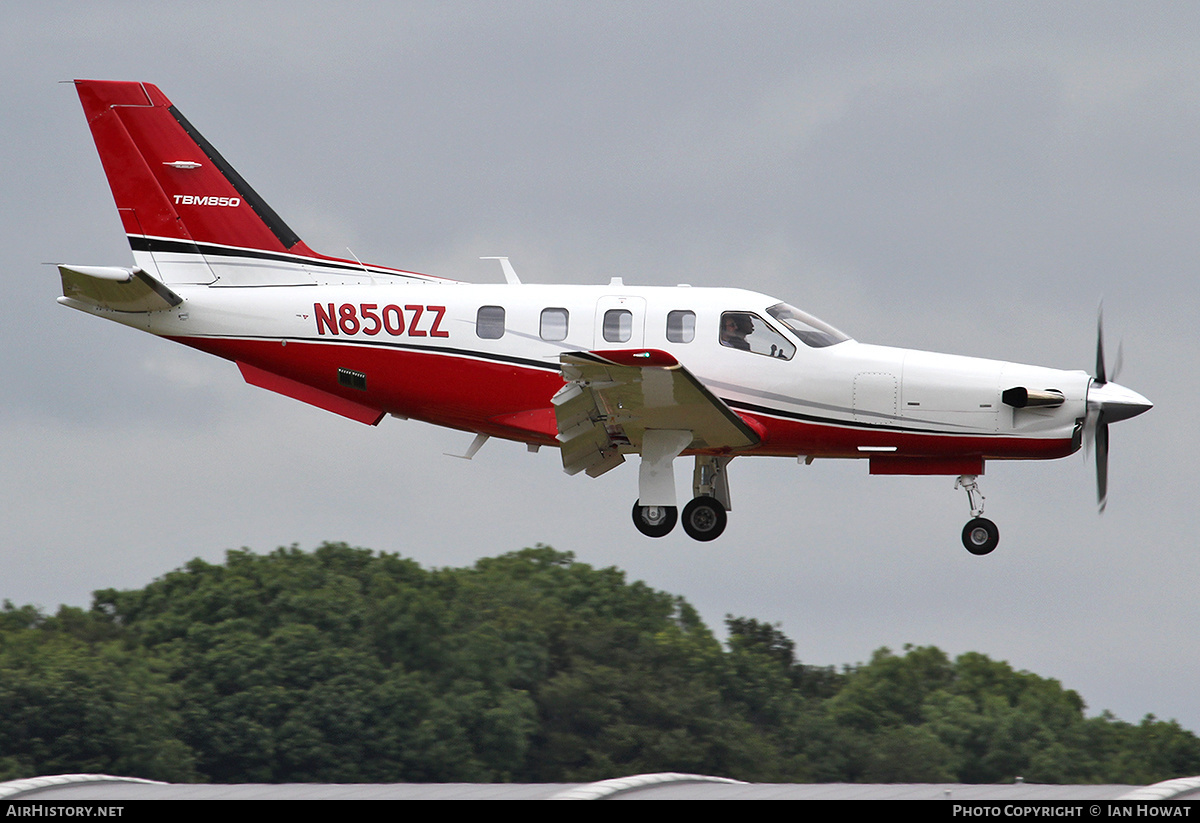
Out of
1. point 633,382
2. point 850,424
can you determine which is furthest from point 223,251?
point 850,424

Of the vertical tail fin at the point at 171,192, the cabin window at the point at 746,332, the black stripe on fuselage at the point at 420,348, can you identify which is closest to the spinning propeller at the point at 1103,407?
the cabin window at the point at 746,332

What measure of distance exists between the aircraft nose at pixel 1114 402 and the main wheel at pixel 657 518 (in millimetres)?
5930

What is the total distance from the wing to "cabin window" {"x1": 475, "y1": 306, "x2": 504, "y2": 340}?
5.30ft

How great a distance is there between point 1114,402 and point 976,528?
2.61m

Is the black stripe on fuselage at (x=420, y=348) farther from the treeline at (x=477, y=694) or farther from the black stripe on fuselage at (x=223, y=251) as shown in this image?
the treeline at (x=477, y=694)

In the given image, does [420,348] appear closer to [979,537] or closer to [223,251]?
[223,251]

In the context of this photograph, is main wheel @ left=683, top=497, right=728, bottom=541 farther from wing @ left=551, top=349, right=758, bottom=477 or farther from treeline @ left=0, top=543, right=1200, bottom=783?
treeline @ left=0, top=543, right=1200, bottom=783

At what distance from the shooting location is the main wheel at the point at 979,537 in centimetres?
2238

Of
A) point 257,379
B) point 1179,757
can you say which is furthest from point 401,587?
point 257,379

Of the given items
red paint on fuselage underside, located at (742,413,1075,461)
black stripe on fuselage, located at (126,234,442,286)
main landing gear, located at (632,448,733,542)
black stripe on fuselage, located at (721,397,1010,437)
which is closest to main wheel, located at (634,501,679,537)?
main landing gear, located at (632,448,733,542)

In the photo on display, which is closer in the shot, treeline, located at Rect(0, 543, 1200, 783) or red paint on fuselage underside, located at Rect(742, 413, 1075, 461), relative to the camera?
red paint on fuselage underside, located at Rect(742, 413, 1075, 461)

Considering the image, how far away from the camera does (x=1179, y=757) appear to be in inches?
2467

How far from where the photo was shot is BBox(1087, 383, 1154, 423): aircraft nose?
21.6m

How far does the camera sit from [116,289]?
22406mm
